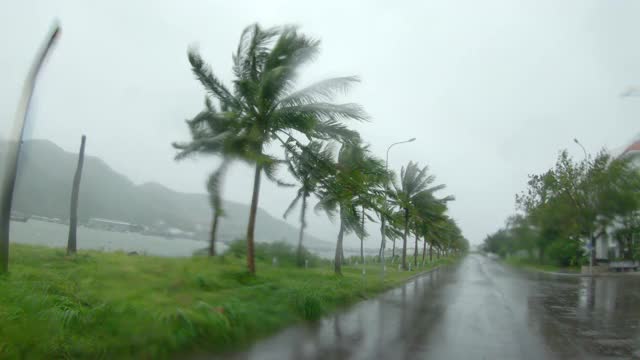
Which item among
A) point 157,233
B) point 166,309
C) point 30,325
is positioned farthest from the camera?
point 157,233

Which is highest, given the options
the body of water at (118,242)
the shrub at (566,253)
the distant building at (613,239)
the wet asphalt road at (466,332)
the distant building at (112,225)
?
the distant building at (613,239)

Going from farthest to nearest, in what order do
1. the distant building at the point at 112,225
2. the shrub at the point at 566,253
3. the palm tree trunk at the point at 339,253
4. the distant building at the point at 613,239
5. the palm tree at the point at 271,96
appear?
the shrub at the point at 566,253 → the distant building at the point at 613,239 → the palm tree trunk at the point at 339,253 → the distant building at the point at 112,225 → the palm tree at the point at 271,96

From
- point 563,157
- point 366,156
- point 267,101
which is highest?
point 563,157

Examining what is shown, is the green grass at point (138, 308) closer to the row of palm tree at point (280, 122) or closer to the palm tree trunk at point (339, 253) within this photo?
the row of palm tree at point (280, 122)

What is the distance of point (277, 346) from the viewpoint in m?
8.73

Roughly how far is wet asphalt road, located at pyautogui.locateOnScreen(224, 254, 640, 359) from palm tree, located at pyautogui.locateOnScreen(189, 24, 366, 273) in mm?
4891

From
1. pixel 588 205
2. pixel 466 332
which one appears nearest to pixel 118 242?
pixel 466 332

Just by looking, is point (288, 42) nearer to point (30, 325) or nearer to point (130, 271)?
point (130, 271)

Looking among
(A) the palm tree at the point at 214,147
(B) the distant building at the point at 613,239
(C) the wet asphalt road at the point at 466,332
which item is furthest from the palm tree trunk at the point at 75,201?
(B) the distant building at the point at 613,239

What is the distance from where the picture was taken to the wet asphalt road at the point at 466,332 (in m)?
8.44

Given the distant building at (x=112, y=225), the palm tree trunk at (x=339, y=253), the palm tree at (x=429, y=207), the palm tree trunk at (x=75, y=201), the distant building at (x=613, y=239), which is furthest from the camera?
the distant building at (x=613, y=239)

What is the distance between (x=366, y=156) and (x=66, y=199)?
1155cm

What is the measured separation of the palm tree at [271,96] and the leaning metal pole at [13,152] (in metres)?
4.94

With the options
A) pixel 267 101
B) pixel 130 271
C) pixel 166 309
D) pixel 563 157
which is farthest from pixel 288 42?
pixel 563 157
